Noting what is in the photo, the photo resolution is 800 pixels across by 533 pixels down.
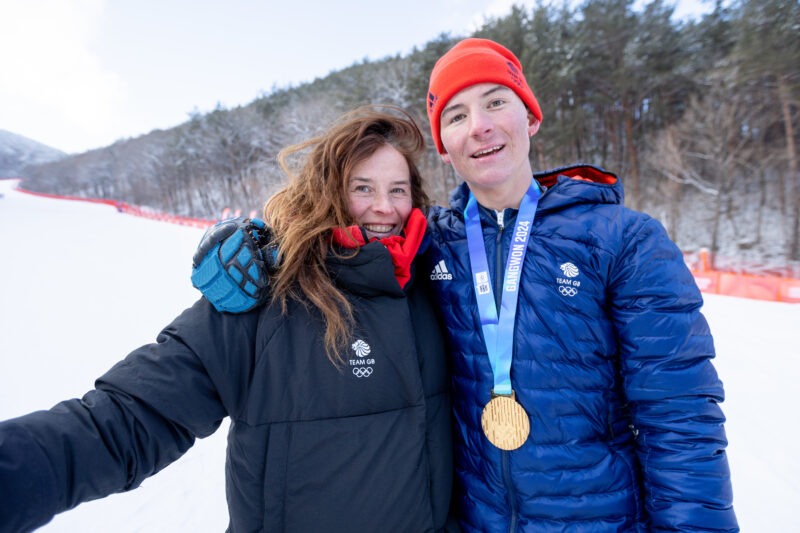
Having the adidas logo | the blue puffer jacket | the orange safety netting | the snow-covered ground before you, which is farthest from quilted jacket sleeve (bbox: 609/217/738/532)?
the orange safety netting

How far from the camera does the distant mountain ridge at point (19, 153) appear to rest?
3155 inches

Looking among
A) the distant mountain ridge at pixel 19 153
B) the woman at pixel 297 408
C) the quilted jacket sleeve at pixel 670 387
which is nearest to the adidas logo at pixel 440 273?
the woman at pixel 297 408

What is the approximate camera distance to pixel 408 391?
1.30 m

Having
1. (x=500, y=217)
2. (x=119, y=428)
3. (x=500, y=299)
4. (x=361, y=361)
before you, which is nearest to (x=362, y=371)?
(x=361, y=361)

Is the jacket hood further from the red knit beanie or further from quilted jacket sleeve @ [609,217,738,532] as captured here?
the red knit beanie

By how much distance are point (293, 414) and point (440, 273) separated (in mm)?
830

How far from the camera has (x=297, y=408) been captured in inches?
48.1

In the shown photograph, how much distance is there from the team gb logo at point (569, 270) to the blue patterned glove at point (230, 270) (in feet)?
3.66

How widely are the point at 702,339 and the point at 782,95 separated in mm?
20486

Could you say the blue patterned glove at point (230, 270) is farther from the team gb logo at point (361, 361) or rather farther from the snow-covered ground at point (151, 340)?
the snow-covered ground at point (151, 340)

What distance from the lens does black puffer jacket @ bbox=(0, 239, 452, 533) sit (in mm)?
1057

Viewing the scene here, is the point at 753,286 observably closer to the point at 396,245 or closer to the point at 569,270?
the point at 569,270

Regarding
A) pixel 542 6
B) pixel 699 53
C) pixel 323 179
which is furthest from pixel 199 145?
pixel 323 179

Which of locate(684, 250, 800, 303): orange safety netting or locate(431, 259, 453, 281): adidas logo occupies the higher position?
locate(431, 259, 453, 281): adidas logo
